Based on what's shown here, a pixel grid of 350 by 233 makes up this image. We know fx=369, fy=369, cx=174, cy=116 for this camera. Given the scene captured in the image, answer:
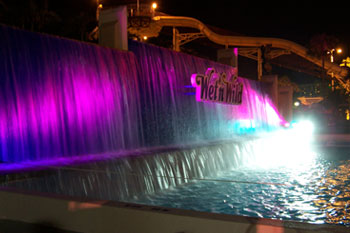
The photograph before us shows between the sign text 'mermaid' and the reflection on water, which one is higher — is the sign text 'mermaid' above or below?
above

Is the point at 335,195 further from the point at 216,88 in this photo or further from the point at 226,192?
the point at 216,88

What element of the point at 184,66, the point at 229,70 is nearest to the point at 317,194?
the point at 184,66

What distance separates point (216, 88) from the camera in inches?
624

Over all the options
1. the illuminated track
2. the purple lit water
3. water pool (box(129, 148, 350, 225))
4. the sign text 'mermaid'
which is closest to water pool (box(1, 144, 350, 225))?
water pool (box(129, 148, 350, 225))

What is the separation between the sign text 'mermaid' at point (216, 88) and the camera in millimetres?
14290

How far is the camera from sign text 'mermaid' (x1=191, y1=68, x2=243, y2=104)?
14290mm

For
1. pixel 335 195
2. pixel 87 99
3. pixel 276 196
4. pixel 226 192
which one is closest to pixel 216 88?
pixel 87 99

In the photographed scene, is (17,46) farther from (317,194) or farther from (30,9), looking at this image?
(30,9)

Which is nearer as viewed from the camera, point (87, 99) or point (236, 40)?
point (87, 99)

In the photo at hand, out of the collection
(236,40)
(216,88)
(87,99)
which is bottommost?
(87,99)

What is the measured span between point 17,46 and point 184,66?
25.2 ft

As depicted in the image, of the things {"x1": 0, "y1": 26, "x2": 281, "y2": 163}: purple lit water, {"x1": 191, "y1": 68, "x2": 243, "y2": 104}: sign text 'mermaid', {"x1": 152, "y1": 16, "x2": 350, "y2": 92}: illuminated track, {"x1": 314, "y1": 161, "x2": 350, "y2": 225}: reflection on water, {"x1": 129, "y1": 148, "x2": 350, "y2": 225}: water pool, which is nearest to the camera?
{"x1": 314, "y1": 161, "x2": 350, "y2": 225}: reflection on water

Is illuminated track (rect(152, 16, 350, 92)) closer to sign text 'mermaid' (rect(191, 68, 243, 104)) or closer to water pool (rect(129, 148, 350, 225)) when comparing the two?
sign text 'mermaid' (rect(191, 68, 243, 104))

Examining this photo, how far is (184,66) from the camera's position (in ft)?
47.5
